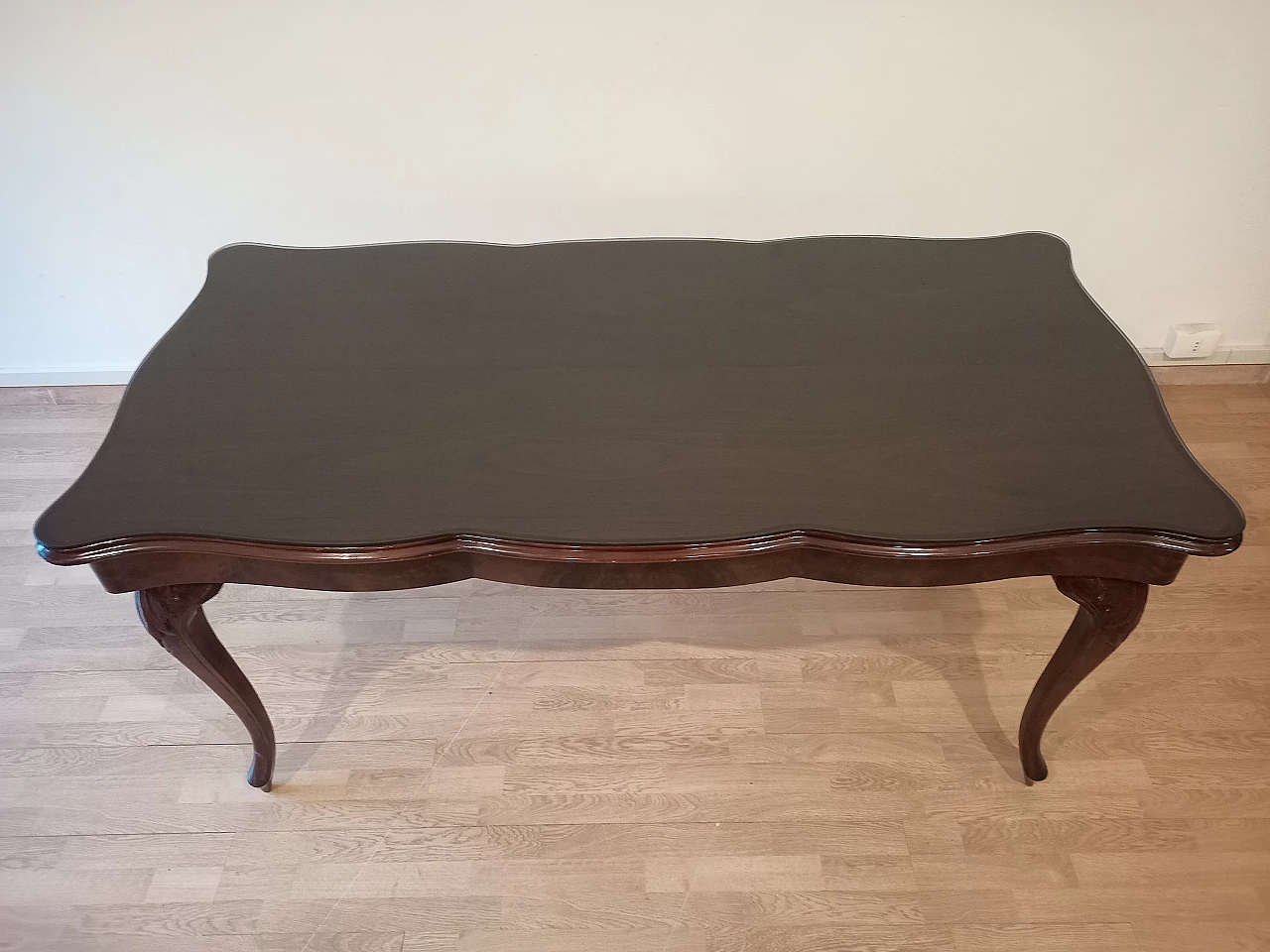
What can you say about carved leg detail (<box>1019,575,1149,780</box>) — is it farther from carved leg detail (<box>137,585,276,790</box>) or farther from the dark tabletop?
carved leg detail (<box>137,585,276,790</box>)

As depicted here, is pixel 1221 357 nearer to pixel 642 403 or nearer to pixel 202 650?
pixel 642 403

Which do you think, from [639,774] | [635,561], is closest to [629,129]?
[635,561]

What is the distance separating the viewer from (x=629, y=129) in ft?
6.37

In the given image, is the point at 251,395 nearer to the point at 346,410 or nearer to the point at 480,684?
the point at 346,410

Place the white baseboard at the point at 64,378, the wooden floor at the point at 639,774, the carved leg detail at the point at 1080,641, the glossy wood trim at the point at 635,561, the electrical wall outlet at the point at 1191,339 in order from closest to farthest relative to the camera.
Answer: the glossy wood trim at the point at 635,561
the carved leg detail at the point at 1080,641
the wooden floor at the point at 639,774
the electrical wall outlet at the point at 1191,339
the white baseboard at the point at 64,378

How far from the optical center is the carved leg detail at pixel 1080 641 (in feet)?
4.11

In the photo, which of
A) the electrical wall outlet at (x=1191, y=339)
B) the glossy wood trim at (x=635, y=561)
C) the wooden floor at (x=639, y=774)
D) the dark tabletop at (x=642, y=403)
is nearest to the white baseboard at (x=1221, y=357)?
the electrical wall outlet at (x=1191, y=339)

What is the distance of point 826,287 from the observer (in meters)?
1.55

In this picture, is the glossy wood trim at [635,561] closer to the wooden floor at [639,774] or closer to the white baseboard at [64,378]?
the wooden floor at [639,774]

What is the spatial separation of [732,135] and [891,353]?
2.58 feet

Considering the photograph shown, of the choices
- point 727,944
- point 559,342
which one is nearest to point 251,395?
point 559,342

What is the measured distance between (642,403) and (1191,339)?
173 centimetres

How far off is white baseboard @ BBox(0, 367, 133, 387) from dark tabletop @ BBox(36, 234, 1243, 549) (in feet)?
3.22

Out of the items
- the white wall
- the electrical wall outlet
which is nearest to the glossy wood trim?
the white wall
